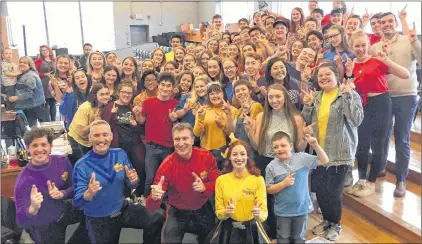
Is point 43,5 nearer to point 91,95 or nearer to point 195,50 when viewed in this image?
point 195,50

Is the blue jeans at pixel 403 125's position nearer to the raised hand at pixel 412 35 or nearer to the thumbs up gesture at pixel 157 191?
the raised hand at pixel 412 35

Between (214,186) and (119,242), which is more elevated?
(214,186)

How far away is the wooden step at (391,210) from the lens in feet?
8.11

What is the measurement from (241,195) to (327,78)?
0.92 meters

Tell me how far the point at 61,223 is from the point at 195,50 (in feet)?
8.73

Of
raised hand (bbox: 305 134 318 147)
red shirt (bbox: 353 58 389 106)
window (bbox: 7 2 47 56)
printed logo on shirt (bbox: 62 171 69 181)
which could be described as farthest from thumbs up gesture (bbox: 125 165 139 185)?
window (bbox: 7 2 47 56)

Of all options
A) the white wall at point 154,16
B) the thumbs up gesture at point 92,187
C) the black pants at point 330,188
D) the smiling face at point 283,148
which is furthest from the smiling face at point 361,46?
the white wall at point 154,16

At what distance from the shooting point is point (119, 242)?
243cm

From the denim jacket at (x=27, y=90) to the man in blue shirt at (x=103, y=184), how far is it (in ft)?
8.63

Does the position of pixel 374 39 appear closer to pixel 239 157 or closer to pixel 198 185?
pixel 239 157

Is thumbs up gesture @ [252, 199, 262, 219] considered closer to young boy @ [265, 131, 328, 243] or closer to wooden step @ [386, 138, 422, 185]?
young boy @ [265, 131, 328, 243]

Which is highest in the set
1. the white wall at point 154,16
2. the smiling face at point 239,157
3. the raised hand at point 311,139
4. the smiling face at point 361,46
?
the white wall at point 154,16

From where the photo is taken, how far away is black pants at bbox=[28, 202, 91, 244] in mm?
2188

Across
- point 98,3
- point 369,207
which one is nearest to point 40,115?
point 369,207
